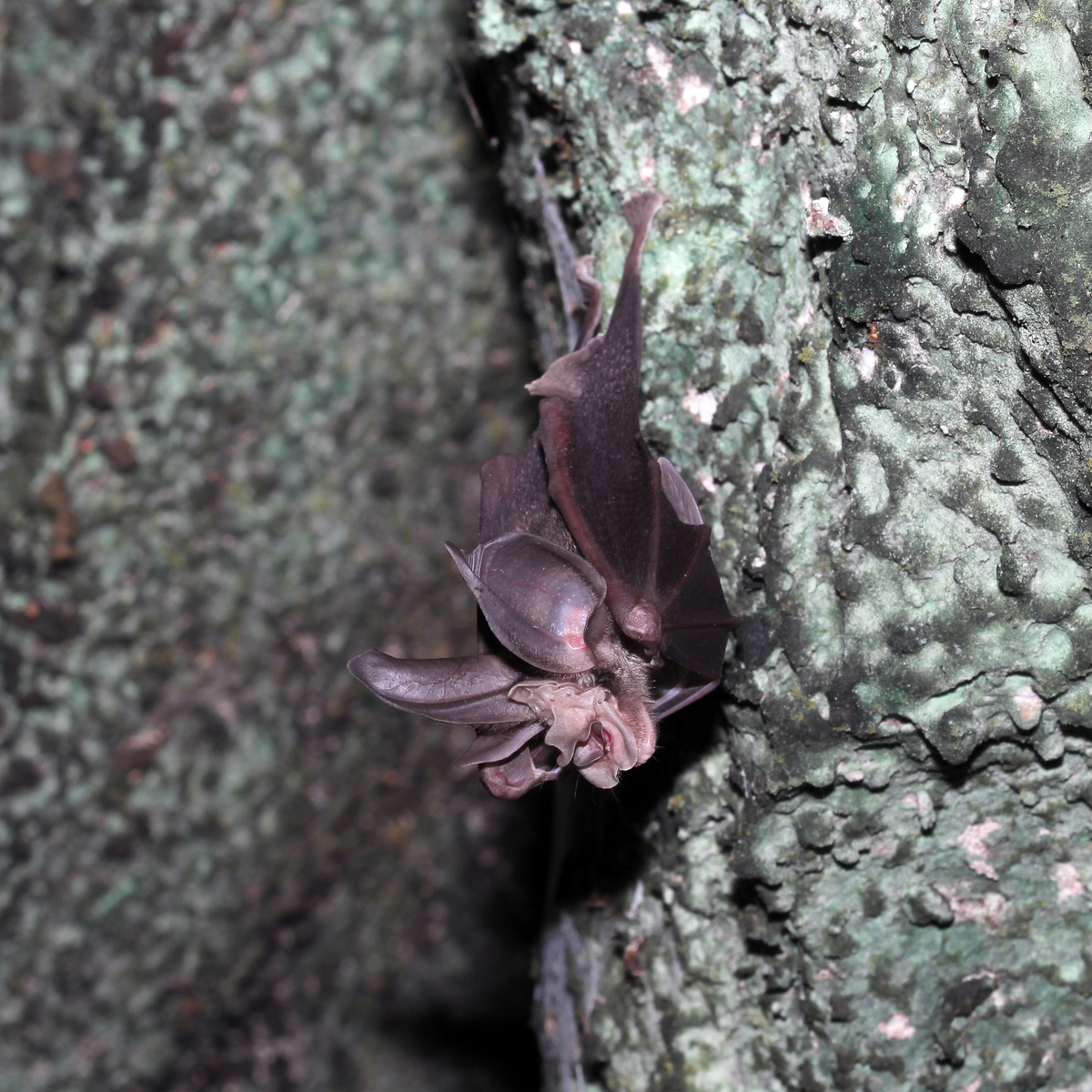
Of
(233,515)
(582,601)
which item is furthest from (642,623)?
(233,515)

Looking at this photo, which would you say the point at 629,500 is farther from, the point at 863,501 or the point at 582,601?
the point at 863,501

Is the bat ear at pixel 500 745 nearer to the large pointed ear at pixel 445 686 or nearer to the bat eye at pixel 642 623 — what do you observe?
the large pointed ear at pixel 445 686

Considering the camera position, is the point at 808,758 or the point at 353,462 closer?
the point at 808,758

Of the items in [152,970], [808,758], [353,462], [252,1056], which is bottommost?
[252,1056]

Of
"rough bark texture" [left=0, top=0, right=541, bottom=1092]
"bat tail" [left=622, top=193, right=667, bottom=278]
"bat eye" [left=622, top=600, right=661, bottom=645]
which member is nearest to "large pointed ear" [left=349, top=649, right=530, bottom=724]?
"bat eye" [left=622, top=600, right=661, bottom=645]

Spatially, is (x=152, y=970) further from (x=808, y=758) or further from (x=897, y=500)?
(x=897, y=500)

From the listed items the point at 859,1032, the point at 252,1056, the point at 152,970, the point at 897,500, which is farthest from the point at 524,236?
the point at 252,1056
